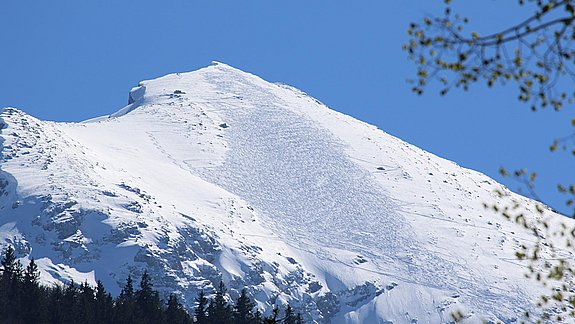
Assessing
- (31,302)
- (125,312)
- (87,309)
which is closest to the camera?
(87,309)

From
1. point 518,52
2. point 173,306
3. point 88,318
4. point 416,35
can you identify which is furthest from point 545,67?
point 173,306

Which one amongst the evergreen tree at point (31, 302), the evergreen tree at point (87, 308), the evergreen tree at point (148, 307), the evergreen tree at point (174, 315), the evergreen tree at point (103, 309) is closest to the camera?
the evergreen tree at point (31, 302)

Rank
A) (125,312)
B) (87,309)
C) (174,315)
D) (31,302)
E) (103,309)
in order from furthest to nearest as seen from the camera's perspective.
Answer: (174,315) < (125,312) < (103,309) < (31,302) < (87,309)

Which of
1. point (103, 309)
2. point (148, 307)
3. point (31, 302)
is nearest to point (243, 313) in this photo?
point (148, 307)

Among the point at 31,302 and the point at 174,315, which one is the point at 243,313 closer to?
the point at 174,315

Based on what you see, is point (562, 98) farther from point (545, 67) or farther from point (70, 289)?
point (70, 289)

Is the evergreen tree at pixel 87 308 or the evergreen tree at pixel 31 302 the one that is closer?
the evergreen tree at pixel 31 302

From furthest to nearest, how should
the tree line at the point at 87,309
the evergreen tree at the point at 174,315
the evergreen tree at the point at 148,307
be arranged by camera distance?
1. the evergreen tree at the point at 174,315
2. the evergreen tree at the point at 148,307
3. the tree line at the point at 87,309

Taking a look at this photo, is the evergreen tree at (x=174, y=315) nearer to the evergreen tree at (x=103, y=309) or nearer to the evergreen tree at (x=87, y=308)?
the evergreen tree at (x=103, y=309)

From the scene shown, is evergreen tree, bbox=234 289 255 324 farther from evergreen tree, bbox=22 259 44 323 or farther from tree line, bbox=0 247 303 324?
evergreen tree, bbox=22 259 44 323

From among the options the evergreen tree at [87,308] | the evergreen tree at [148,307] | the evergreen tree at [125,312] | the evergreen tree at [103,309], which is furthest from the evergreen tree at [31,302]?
the evergreen tree at [148,307]

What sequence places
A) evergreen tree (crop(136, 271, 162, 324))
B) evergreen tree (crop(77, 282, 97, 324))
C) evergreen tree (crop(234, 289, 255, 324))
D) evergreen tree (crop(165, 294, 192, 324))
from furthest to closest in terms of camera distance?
1. evergreen tree (crop(165, 294, 192, 324))
2. evergreen tree (crop(136, 271, 162, 324))
3. evergreen tree (crop(234, 289, 255, 324))
4. evergreen tree (crop(77, 282, 97, 324))

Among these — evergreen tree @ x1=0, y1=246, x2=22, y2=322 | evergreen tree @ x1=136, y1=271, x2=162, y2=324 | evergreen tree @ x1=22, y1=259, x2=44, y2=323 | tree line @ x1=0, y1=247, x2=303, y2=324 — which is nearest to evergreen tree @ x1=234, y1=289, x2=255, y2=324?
tree line @ x1=0, y1=247, x2=303, y2=324

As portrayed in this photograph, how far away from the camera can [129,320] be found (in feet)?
259
